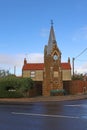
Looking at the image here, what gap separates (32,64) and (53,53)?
2537 cm

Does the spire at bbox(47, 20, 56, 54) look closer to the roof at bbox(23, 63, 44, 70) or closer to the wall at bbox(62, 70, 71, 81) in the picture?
the roof at bbox(23, 63, 44, 70)

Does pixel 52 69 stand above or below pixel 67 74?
below

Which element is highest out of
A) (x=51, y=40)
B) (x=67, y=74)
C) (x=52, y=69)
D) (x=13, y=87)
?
(x=51, y=40)

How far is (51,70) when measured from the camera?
62.0 metres

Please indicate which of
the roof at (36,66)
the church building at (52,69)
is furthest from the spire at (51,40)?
the roof at (36,66)

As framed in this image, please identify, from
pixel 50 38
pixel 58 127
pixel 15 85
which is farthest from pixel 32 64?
pixel 58 127

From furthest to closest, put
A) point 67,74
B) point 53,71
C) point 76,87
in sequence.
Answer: point 67,74, point 76,87, point 53,71

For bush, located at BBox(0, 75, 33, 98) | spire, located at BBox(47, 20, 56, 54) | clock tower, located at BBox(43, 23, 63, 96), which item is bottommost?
bush, located at BBox(0, 75, 33, 98)

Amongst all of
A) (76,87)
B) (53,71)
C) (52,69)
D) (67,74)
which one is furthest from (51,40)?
(67,74)

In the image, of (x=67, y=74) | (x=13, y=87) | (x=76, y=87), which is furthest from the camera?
(x=67, y=74)

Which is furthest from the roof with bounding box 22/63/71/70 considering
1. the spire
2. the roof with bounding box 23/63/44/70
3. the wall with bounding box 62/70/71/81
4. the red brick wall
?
the red brick wall

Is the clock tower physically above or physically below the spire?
below

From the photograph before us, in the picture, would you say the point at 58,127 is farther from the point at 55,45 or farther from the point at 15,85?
the point at 55,45

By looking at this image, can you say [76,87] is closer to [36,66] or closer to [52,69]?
[52,69]
